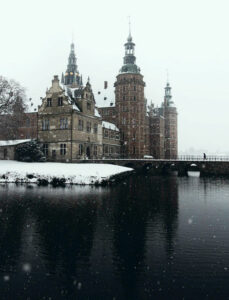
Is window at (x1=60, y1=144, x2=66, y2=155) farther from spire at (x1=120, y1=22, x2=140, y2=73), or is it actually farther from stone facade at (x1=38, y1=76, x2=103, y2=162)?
spire at (x1=120, y1=22, x2=140, y2=73)

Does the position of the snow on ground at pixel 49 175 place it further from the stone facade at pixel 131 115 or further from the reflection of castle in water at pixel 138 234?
the stone facade at pixel 131 115

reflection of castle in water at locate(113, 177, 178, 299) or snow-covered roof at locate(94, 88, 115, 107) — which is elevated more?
snow-covered roof at locate(94, 88, 115, 107)

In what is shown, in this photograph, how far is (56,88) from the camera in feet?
153

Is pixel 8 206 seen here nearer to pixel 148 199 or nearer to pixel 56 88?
pixel 148 199

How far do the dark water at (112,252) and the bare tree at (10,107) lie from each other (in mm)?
25377

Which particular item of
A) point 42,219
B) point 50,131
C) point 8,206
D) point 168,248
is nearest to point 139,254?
point 168,248

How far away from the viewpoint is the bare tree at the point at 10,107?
130 feet

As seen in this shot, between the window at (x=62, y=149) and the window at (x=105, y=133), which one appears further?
the window at (x=105, y=133)

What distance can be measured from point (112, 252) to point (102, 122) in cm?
5420

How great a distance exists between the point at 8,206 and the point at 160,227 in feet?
31.4

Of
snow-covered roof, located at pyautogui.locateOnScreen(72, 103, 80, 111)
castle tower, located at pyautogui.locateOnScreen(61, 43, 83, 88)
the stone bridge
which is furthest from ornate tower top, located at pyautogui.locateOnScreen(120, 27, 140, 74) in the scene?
the stone bridge

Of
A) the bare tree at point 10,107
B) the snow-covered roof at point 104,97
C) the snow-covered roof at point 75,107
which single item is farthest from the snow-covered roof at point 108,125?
the bare tree at point 10,107

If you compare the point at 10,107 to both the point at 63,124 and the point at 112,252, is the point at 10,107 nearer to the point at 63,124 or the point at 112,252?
the point at 63,124

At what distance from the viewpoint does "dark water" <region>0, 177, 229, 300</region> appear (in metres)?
7.00
